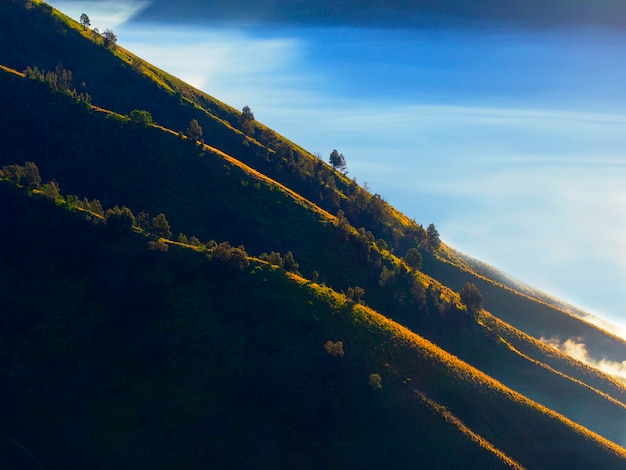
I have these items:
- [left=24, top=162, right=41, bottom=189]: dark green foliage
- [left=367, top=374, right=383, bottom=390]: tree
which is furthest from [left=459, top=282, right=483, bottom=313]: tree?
[left=24, top=162, right=41, bottom=189]: dark green foliage

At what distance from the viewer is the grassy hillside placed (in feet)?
250

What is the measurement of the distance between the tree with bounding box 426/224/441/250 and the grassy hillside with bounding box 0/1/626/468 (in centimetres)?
4344

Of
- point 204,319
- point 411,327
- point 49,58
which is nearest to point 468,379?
point 411,327

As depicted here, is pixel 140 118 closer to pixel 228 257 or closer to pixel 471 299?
pixel 228 257

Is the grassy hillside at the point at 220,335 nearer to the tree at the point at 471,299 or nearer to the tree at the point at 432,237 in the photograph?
the tree at the point at 471,299

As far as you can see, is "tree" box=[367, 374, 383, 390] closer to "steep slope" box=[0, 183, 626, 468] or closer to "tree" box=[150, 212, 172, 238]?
"steep slope" box=[0, 183, 626, 468]

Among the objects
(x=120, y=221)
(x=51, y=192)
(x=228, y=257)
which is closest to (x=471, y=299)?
(x=228, y=257)

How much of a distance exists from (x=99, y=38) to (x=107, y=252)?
130 m

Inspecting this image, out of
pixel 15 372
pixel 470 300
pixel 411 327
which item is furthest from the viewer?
pixel 470 300

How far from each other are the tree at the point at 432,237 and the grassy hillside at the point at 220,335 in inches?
1710

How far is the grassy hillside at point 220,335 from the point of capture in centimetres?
7631

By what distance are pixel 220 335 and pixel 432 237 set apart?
396 feet

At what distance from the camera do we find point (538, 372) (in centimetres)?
12656

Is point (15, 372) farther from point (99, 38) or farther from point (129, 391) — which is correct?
point (99, 38)
